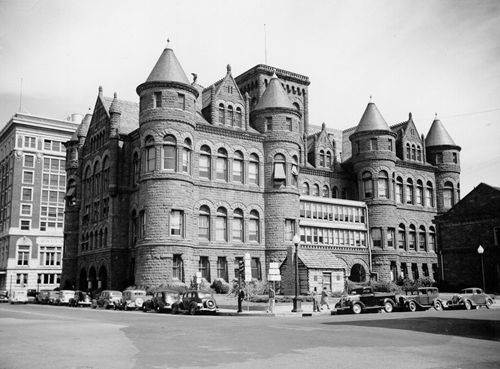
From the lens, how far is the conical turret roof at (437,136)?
69.4 meters

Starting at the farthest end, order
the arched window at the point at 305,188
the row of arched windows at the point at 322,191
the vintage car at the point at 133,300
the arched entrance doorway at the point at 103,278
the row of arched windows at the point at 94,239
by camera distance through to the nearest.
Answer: the row of arched windows at the point at 322,191 < the arched window at the point at 305,188 < the row of arched windows at the point at 94,239 < the arched entrance doorway at the point at 103,278 < the vintage car at the point at 133,300

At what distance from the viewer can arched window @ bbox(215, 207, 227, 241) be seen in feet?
165

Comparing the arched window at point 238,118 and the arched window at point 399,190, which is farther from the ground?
the arched window at point 238,118

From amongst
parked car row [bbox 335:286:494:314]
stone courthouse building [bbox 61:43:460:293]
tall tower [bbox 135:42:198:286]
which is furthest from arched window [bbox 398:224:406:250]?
parked car row [bbox 335:286:494:314]

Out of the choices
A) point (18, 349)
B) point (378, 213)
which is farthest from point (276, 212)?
point (18, 349)

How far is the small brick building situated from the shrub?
22.3m

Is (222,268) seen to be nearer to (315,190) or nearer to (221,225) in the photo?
(221,225)

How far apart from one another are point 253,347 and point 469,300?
2445 cm

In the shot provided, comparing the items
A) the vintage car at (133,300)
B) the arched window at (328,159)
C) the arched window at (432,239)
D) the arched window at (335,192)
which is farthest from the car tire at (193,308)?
the arched window at (432,239)

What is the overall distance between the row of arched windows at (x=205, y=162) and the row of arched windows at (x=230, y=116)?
260 cm

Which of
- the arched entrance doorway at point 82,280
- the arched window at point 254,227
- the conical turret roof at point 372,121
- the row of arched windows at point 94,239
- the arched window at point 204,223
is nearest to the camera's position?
the arched window at point 204,223

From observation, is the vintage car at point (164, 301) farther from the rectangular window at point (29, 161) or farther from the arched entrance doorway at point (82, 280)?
the rectangular window at point (29, 161)

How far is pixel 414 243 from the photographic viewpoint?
64.4 metres

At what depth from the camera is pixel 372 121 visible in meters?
62.2
